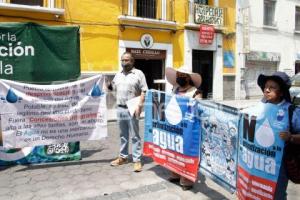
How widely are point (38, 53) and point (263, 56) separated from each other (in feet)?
48.5

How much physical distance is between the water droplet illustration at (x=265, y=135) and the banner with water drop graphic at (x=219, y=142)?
0.37 m

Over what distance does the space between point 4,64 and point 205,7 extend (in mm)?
11654

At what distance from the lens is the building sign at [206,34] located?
14891mm

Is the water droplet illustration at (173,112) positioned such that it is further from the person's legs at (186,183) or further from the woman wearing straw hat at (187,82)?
the person's legs at (186,183)

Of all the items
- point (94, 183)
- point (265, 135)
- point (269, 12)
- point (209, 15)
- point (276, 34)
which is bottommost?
point (94, 183)

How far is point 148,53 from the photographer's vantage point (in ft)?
44.8

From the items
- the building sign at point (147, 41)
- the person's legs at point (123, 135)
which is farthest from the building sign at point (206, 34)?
the person's legs at point (123, 135)

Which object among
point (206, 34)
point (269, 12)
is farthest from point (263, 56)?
point (206, 34)

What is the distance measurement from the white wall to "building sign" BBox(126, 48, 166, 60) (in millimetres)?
4733

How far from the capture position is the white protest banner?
16.5 ft

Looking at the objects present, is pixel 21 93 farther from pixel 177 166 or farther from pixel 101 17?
pixel 101 17

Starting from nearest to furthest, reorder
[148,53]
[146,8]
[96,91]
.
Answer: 1. [96,91]
2. [148,53]
3. [146,8]

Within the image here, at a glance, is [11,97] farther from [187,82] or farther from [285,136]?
[285,136]

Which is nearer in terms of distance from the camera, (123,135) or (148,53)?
(123,135)
